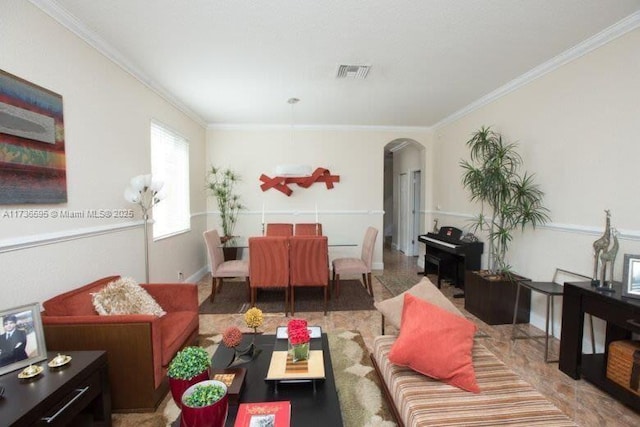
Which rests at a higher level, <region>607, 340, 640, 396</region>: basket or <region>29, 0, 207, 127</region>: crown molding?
<region>29, 0, 207, 127</region>: crown molding

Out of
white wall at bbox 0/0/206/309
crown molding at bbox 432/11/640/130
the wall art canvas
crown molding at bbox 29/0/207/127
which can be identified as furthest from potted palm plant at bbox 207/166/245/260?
crown molding at bbox 432/11/640/130

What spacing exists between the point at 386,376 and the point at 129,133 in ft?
10.5

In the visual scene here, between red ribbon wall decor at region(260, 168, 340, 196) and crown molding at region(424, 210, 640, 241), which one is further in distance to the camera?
red ribbon wall decor at region(260, 168, 340, 196)

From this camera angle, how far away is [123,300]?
2.18 metres


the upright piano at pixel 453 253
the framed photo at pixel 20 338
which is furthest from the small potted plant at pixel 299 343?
the upright piano at pixel 453 253

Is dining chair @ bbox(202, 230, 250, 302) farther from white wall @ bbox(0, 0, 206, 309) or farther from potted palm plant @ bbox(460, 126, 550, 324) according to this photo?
potted palm plant @ bbox(460, 126, 550, 324)

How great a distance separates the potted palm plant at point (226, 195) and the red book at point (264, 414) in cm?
416

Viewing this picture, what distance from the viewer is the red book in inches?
52.6

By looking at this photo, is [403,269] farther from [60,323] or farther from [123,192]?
[60,323]

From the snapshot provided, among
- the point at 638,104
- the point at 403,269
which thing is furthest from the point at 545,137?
the point at 403,269

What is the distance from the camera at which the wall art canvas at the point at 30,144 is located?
1.75 metres

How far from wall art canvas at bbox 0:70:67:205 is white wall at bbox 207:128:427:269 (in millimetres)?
3431

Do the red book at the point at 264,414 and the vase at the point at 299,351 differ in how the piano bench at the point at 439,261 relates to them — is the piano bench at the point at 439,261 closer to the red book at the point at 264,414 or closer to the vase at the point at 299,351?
the vase at the point at 299,351

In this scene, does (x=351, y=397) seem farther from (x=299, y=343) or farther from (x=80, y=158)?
(x=80, y=158)
